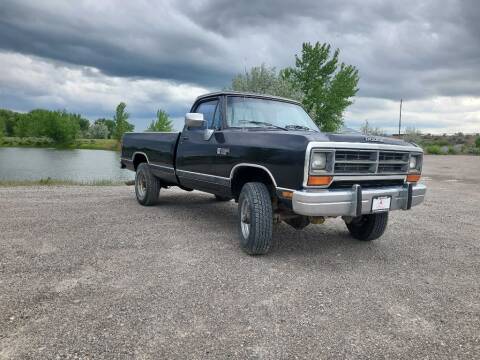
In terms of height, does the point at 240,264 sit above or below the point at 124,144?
below

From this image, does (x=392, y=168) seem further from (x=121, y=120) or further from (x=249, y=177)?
(x=121, y=120)

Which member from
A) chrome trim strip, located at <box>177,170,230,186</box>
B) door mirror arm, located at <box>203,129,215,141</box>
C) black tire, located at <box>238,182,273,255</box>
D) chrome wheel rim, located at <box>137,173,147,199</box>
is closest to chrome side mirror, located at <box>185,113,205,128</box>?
door mirror arm, located at <box>203,129,215,141</box>

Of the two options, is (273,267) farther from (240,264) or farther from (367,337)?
(367,337)

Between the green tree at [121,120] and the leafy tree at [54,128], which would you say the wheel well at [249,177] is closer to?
the green tree at [121,120]

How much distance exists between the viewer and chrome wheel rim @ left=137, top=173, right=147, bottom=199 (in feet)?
23.2

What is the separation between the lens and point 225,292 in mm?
3258

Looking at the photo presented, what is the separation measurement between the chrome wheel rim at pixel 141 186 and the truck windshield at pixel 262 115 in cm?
277

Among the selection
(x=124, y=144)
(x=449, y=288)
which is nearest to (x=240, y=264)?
(x=449, y=288)

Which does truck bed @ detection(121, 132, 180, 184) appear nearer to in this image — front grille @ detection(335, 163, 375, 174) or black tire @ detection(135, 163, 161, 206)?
black tire @ detection(135, 163, 161, 206)

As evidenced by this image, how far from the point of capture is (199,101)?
19.6 ft

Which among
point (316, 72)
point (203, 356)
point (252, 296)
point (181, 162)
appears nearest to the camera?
point (203, 356)

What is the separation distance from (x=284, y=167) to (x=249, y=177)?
91 cm

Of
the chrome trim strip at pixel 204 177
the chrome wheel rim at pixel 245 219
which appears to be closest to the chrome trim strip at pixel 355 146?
the chrome wheel rim at pixel 245 219

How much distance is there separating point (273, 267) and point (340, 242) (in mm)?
1537
